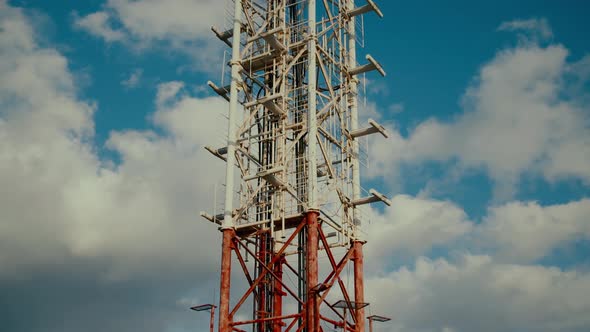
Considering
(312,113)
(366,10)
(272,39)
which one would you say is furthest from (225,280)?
(366,10)

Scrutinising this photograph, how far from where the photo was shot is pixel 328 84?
132ft

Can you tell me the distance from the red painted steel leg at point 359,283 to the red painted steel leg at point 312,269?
4948mm

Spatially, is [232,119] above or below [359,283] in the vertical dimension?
above

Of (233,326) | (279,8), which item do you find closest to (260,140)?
(279,8)

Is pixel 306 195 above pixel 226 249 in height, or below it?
above

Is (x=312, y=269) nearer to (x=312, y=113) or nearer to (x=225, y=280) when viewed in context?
(x=225, y=280)

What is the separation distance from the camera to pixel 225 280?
35.7 m

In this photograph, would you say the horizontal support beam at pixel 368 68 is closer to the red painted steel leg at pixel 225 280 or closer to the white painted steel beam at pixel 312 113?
the white painted steel beam at pixel 312 113

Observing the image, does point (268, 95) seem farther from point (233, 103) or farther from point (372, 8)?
point (372, 8)

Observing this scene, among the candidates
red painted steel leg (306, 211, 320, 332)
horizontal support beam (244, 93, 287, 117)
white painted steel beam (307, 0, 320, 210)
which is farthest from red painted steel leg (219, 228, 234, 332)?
horizontal support beam (244, 93, 287, 117)

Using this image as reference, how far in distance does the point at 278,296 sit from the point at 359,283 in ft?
14.1

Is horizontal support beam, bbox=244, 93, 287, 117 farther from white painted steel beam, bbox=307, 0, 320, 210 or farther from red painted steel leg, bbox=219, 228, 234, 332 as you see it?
red painted steel leg, bbox=219, 228, 234, 332

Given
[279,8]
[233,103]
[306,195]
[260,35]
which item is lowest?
[306,195]

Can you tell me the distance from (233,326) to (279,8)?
1762 cm
